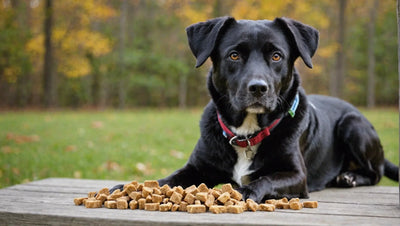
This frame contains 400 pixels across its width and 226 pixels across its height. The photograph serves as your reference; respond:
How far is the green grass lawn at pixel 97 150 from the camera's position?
574 centimetres

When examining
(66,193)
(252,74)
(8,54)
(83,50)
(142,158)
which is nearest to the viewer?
(252,74)

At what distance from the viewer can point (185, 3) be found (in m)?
25.1

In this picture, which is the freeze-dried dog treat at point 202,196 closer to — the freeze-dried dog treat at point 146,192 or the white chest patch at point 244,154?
the freeze-dried dog treat at point 146,192

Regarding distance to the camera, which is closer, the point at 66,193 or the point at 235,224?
the point at 235,224

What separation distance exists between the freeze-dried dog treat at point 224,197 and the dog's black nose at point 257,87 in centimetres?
74

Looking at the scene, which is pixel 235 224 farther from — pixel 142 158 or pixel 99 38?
pixel 99 38

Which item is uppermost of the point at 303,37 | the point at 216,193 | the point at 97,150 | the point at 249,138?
the point at 303,37

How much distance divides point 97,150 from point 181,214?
515 centimetres

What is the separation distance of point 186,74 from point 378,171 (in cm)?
2137

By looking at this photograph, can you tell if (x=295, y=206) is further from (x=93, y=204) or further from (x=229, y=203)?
(x=93, y=204)

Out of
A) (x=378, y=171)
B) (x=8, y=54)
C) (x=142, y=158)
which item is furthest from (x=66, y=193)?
(x=8, y=54)

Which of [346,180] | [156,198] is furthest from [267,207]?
[346,180]

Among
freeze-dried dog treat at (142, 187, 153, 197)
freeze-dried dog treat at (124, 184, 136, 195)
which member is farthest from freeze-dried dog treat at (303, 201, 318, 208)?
freeze-dried dog treat at (124, 184, 136, 195)

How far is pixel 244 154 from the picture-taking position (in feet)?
10.8
